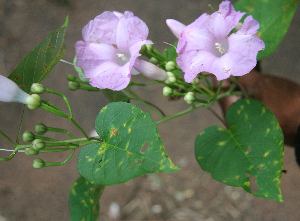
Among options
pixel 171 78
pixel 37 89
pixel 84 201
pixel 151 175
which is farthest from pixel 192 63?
pixel 151 175

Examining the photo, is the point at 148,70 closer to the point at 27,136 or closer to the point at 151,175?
the point at 27,136

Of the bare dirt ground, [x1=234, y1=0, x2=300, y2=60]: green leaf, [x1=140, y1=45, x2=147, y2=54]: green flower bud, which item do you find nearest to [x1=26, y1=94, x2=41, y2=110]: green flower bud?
[x1=140, y1=45, x2=147, y2=54]: green flower bud

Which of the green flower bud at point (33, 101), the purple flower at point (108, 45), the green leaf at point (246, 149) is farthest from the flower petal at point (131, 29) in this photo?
the green leaf at point (246, 149)

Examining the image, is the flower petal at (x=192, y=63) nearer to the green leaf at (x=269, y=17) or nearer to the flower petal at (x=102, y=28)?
the flower petal at (x=102, y=28)

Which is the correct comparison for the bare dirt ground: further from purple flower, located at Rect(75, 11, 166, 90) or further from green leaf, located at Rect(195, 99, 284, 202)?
purple flower, located at Rect(75, 11, 166, 90)

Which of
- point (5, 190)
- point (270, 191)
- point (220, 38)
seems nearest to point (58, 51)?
point (220, 38)

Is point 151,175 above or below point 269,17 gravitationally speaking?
below
